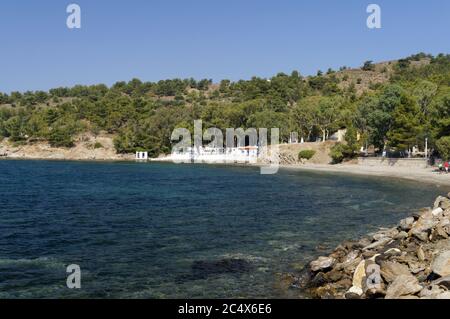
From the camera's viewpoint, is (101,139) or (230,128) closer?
(230,128)

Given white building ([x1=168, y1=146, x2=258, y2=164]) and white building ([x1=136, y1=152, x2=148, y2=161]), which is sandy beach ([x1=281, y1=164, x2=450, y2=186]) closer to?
white building ([x1=168, y1=146, x2=258, y2=164])

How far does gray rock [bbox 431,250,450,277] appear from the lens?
16247mm

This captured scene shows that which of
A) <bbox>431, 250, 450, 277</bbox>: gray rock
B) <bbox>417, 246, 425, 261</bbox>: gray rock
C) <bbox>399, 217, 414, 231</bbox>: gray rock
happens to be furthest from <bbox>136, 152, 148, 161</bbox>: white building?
<bbox>431, 250, 450, 277</bbox>: gray rock

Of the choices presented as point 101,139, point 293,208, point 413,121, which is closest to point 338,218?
point 293,208

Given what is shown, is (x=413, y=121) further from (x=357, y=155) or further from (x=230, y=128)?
(x=230, y=128)

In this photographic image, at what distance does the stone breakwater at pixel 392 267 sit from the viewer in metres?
16.1

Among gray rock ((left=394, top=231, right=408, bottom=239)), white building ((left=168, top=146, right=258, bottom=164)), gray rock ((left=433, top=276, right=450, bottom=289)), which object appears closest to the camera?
gray rock ((left=433, top=276, right=450, bottom=289))

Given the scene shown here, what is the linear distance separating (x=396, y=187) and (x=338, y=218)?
91.8 feet

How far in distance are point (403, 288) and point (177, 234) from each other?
18.6 m

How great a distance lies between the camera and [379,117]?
305 feet

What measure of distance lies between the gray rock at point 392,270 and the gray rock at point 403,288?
1.44 metres

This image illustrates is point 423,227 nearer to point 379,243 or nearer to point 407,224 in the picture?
point 379,243

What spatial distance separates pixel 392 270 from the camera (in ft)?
59.8

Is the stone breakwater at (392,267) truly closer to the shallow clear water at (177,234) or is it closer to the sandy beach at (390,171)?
the shallow clear water at (177,234)
